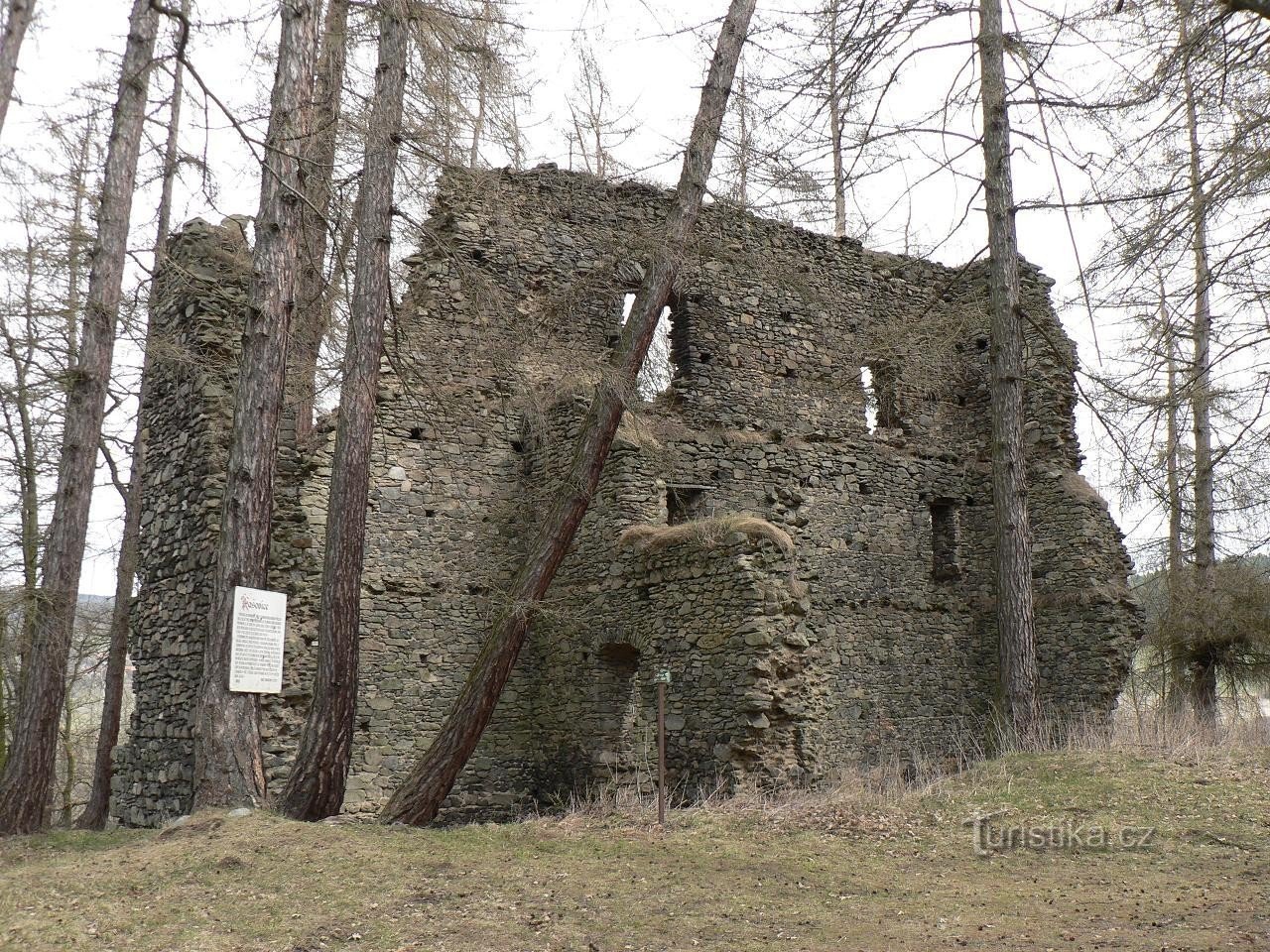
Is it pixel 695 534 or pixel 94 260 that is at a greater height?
pixel 94 260

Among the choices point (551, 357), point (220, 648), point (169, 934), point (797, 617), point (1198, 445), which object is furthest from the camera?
point (1198, 445)

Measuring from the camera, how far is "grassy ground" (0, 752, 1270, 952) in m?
5.95

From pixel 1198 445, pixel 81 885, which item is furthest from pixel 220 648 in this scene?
pixel 1198 445

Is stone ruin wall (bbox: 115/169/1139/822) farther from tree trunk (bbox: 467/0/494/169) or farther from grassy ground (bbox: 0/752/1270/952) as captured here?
grassy ground (bbox: 0/752/1270/952)

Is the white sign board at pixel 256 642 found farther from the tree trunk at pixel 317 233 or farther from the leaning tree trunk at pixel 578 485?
the tree trunk at pixel 317 233

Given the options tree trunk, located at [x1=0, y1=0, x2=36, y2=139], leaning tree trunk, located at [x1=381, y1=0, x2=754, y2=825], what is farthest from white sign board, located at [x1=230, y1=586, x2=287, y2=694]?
tree trunk, located at [x1=0, y1=0, x2=36, y2=139]

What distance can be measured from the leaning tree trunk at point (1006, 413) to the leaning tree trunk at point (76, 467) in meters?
8.85

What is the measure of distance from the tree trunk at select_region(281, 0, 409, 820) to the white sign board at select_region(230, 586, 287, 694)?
346 mm

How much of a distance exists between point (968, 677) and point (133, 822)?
10.8 m

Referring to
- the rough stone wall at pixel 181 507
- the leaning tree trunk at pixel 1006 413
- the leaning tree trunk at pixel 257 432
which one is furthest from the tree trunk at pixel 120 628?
the leaning tree trunk at pixel 1006 413

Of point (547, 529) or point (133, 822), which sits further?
point (133, 822)

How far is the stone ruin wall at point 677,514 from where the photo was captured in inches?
447

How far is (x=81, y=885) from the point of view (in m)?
6.68

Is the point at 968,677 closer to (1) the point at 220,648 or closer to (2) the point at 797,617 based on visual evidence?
(2) the point at 797,617
